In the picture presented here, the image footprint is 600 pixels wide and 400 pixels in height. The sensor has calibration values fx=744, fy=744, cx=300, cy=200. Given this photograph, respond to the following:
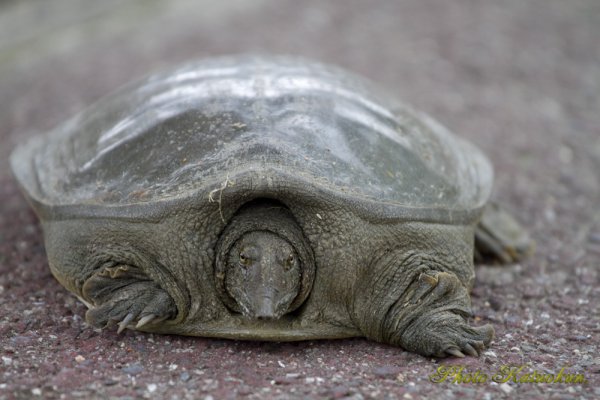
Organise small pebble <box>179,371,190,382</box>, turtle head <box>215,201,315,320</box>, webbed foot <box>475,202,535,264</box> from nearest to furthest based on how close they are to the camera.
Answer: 1. small pebble <box>179,371,190,382</box>
2. turtle head <box>215,201,315,320</box>
3. webbed foot <box>475,202,535,264</box>

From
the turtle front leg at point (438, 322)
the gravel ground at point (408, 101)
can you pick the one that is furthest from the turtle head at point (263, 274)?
the turtle front leg at point (438, 322)

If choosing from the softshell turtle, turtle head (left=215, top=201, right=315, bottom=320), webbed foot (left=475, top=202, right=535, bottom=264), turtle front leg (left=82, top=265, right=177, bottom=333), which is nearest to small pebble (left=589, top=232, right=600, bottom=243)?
webbed foot (left=475, top=202, right=535, bottom=264)

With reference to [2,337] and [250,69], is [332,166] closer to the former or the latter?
[250,69]

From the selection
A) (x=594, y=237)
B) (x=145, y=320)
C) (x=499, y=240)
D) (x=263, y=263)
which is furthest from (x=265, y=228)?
(x=594, y=237)

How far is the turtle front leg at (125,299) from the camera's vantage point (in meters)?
2.87

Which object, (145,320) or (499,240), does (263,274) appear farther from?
(499,240)

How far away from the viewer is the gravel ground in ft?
8.79

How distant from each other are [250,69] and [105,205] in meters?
Result: 1.00

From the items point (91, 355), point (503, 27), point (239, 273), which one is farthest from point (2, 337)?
point (503, 27)

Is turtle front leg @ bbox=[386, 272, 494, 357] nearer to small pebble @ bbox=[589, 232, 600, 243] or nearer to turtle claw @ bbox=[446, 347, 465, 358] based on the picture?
turtle claw @ bbox=[446, 347, 465, 358]

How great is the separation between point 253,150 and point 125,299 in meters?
0.77

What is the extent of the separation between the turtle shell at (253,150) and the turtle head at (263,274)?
230mm

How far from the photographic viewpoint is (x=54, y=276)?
3.35 meters

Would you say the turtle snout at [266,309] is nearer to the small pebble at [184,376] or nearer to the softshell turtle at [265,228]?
the softshell turtle at [265,228]
